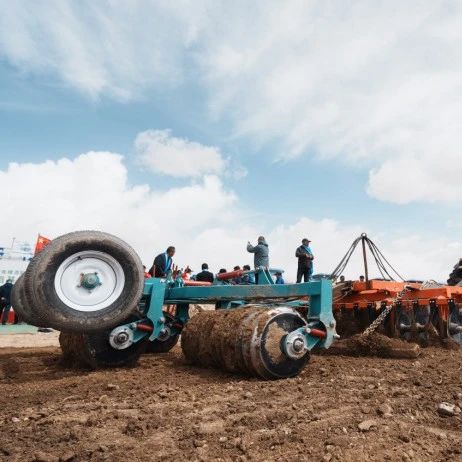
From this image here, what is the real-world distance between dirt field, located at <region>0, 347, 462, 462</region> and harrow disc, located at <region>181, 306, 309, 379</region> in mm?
184

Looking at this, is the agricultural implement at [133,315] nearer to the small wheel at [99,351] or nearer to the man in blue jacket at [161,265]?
the small wheel at [99,351]

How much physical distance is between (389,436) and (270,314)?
2342 millimetres

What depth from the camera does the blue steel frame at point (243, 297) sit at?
5.82 meters

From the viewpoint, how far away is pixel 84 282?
5129 mm

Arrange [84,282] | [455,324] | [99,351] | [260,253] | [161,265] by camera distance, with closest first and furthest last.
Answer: [84,282] → [99,351] → [455,324] → [161,265] → [260,253]

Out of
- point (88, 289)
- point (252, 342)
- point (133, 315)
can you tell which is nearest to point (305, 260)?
point (133, 315)

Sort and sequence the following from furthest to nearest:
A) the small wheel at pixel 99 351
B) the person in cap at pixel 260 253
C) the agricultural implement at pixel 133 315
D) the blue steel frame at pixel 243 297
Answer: the person in cap at pixel 260 253 → the small wheel at pixel 99 351 → the blue steel frame at pixel 243 297 → the agricultural implement at pixel 133 315

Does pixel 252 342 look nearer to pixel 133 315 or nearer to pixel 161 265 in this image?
pixel 133 315

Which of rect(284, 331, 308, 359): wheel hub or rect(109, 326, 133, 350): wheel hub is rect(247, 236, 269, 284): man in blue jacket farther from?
rect(284, 331, 308, 359): wheel hub

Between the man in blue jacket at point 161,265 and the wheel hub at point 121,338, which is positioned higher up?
the man in blue jacket at point 161,265

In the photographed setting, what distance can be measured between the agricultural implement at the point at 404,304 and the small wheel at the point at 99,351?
11.2ft

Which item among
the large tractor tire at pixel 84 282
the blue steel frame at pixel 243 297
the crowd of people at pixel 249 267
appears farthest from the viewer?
the crowd of people at pixel 249 267

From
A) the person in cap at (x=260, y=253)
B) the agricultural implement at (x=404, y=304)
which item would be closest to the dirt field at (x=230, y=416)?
the agricultural implement at (x=404, y=304)

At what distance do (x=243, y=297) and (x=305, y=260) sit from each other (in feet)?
20.7
